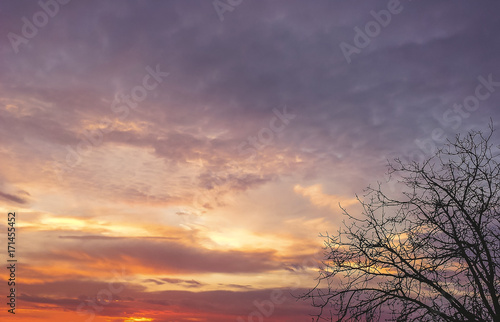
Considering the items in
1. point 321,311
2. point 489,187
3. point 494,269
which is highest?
point 489,187

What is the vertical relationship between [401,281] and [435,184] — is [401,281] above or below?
below

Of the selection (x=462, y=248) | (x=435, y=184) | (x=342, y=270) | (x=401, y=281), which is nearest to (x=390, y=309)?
(x=401, y=281)

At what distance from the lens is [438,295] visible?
10.0m

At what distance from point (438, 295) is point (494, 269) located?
1.28 meters

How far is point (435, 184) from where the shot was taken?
11.0 m

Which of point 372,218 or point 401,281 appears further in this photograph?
point 372,218

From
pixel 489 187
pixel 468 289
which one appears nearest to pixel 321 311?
pixel 468 289

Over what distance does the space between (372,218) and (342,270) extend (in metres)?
1.38

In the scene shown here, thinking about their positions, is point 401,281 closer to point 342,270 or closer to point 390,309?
point 390,309

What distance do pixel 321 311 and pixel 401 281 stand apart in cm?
186

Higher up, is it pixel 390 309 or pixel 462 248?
pixel 462 248

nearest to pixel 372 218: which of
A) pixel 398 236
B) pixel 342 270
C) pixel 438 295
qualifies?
pixel 398 236

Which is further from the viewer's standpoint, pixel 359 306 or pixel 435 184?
pixel 435 184

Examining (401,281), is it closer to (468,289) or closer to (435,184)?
(468,289)
